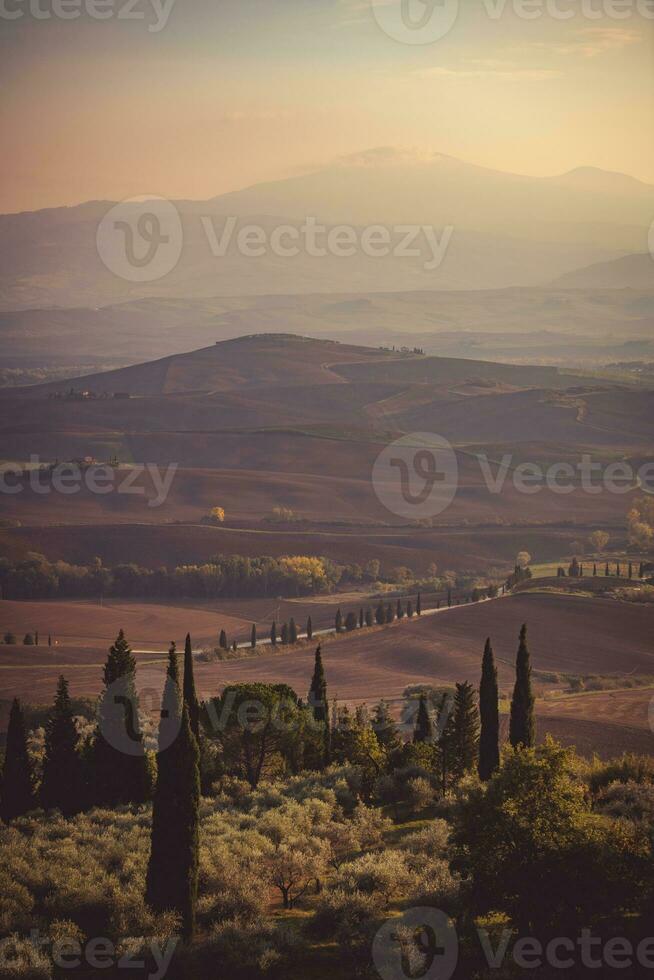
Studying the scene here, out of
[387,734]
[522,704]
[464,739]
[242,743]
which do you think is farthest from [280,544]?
[522,704]

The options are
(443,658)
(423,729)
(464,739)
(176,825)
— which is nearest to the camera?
(176,825)

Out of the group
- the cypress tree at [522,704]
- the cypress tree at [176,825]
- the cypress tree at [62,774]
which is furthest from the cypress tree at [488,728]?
the cypress tree at [176,825]

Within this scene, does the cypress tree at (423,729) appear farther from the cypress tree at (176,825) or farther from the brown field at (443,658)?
the cypress tree at (176,825)

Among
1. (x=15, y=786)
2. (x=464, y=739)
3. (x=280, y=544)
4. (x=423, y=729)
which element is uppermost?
(x=280, y=544)

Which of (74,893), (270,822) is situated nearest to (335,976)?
(74,893)

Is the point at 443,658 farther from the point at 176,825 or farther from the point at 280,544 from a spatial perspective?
the point at 176,825

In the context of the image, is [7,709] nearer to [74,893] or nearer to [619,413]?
[74,893]

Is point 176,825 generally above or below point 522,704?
below
